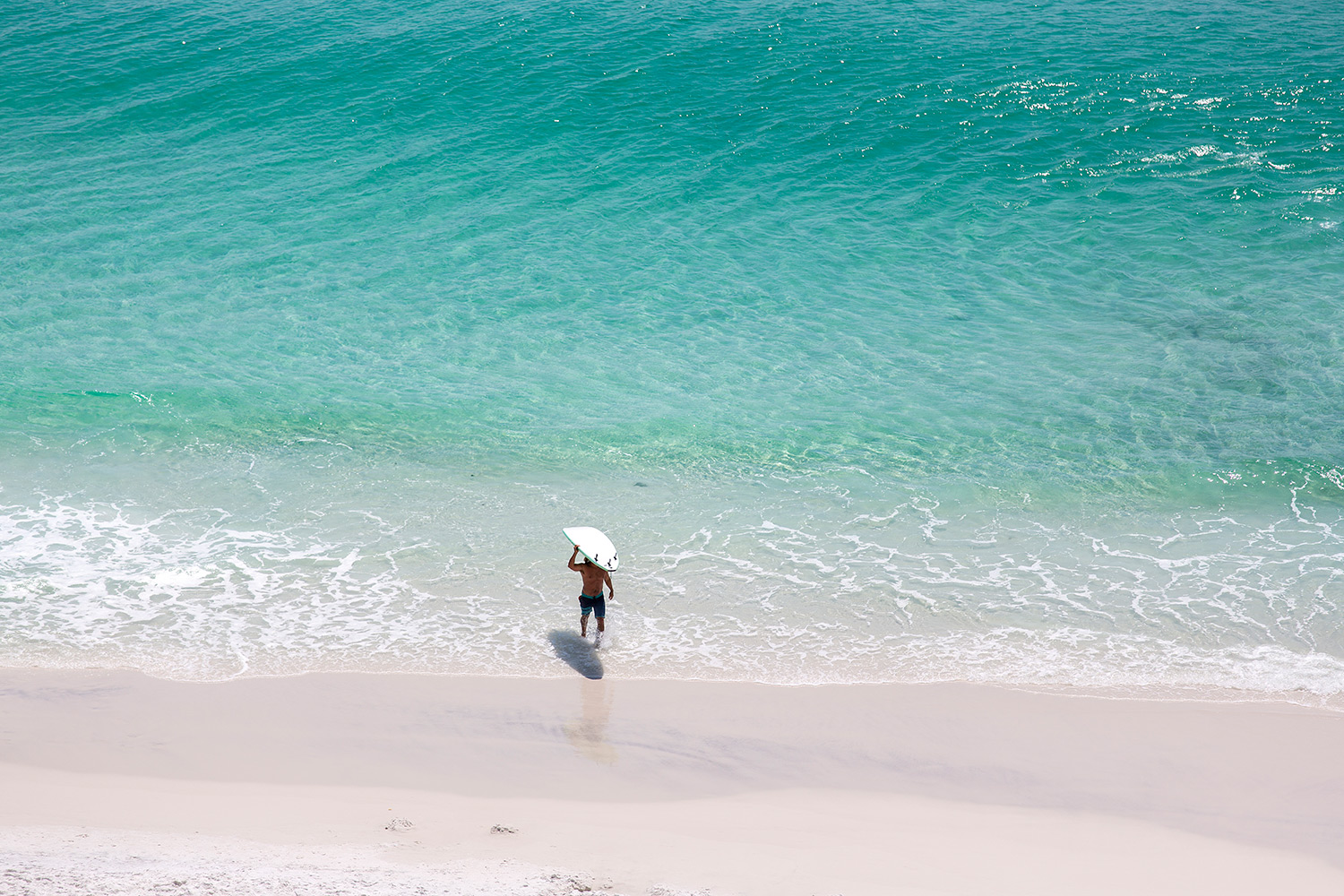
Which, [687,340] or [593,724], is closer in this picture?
[593,724]

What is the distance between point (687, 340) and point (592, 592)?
8.63 metres

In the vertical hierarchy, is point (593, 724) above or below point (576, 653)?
below

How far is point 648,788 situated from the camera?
8.69 metres

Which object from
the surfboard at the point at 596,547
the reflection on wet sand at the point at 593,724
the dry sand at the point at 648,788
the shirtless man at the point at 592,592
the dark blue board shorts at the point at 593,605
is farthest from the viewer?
the dark blue board shorts at the point at 593,605

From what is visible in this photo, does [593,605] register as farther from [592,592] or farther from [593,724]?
[593,724]

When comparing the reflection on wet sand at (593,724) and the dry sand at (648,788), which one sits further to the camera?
the reflection on wet sand at (593,724)

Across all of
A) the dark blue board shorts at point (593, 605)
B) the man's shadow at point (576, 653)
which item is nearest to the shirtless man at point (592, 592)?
the dark blue board shorts at point (593, 605)

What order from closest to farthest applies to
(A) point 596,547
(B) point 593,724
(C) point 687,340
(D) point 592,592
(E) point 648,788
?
1. (E) point 648,788
2. (B) point 593,724
3. (A) point 596,547
4. (D) point 592,592
5. (C) point 687,340

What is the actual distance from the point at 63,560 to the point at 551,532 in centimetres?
607

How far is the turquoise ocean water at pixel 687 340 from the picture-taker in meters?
11.4

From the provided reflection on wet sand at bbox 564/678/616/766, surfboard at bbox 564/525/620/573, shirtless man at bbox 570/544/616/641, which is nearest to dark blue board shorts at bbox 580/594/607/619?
shirtless man at bbox 570/544/616/641

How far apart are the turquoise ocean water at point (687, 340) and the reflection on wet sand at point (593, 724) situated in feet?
2.09

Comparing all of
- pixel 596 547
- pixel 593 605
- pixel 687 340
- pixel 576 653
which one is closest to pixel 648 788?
pixel 576 653

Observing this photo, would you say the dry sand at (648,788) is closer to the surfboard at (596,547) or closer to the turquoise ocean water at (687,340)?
the turquoise ocean water at (687,340)
